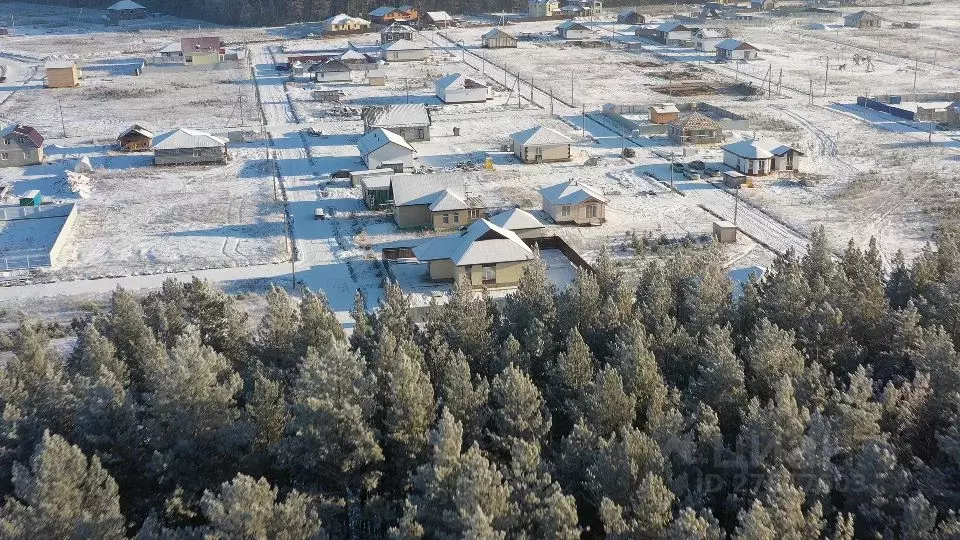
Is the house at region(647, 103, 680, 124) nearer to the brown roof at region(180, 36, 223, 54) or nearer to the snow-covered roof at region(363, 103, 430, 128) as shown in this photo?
the snow-covered roof at region(363, 103, 430, 128)

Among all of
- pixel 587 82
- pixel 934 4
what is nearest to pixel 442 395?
pixel 587 82

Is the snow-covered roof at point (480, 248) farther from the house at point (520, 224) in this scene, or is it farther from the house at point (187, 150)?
the house at point (187, 150)

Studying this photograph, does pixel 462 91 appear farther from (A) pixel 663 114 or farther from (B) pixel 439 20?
(B) pixel 439 20

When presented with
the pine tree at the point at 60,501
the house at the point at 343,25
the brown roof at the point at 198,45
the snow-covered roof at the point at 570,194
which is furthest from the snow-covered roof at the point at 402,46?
the pine tree at the point at 60,501

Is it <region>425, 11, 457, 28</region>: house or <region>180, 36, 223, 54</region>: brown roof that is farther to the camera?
<region>425, 11, 457, 28</region>: house

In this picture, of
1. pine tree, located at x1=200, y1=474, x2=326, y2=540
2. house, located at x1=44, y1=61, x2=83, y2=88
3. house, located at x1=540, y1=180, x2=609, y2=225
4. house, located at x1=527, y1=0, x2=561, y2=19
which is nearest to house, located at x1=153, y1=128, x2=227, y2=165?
house, located at x1=540, y1=180, x2=609, y2=225

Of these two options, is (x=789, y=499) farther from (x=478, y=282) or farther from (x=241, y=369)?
(x=478, y=282)
